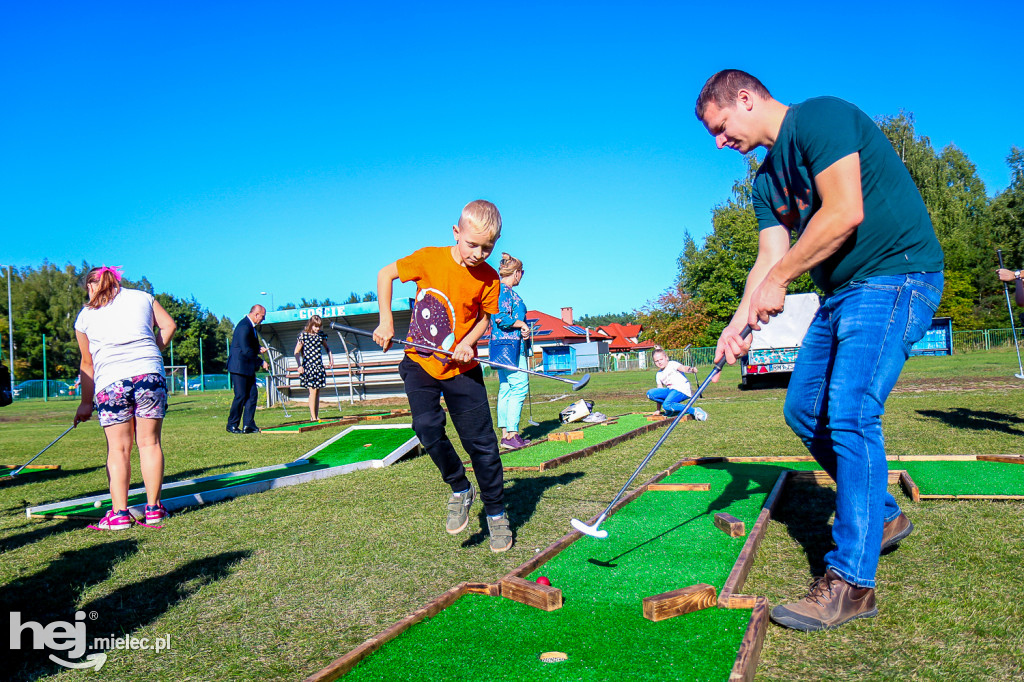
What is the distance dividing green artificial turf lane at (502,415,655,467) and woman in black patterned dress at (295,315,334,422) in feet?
21.4

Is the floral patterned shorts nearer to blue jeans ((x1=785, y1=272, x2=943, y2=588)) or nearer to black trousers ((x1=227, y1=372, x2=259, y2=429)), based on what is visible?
blue jeans ((x1=785, y1=272, x2=943, y2=588))

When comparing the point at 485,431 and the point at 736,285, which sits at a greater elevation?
the point at 736,285

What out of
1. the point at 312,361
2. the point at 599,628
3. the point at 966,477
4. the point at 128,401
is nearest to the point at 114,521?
the point at 128,401

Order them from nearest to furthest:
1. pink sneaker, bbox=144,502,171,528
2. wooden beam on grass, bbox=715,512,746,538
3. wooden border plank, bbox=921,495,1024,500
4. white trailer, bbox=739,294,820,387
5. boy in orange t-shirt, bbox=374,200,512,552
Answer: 1. wooden beam on grass, bbox=715,512,746,538
2. boy in orange t-shirt, bbox=374,200,512,552
3. wooden border plank, bbox=921,495,1024,500
4. pink sneaker, bbox=144,502,171,528
5. white trailer, bbox=739,294,820,387

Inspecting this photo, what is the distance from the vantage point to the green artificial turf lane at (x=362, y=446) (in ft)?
23.3

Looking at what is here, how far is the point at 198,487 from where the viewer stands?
19.0 ft

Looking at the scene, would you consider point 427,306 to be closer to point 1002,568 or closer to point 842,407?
point 842,407

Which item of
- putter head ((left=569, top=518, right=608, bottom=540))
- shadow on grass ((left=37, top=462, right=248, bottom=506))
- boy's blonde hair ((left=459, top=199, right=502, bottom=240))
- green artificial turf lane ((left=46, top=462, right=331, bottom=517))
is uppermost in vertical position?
boy's blonde hair ((left=459, top=199, right=502, bottom=240))

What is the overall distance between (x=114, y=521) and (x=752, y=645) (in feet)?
14.1

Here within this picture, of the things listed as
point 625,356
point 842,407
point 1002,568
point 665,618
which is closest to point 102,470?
point 665,618

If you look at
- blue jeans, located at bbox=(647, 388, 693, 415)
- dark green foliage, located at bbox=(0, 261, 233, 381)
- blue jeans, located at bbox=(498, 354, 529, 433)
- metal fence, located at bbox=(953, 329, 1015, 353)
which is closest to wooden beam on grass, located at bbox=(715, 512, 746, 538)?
blue jeans, located at bbox=(498, 354, 529, 433)

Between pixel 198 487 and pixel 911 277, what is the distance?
5.66 metres

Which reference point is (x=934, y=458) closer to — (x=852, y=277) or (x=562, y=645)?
(x=852, y=277)

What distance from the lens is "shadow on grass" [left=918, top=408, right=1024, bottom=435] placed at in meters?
7.46
